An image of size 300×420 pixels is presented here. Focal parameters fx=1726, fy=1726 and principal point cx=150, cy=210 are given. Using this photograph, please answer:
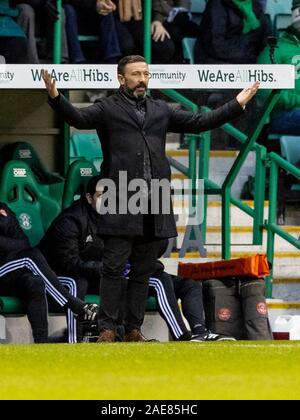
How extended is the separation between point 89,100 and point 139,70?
4.59 metres

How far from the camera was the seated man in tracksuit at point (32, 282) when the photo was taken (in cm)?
1268

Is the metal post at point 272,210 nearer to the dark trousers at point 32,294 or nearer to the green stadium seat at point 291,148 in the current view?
the green stadium seat at point 291,148

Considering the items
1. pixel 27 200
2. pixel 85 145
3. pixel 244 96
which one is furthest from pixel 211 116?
pixel 85 145

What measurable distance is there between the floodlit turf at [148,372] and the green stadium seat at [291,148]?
5.42 metres

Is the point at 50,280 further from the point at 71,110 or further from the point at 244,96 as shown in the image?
the point at 244,96

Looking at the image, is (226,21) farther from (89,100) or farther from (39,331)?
(39,331)

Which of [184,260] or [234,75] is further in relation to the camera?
[184,260]

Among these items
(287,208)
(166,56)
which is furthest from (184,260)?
(166,56)

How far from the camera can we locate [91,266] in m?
13.1

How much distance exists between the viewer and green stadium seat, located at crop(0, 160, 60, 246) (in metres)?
13.9

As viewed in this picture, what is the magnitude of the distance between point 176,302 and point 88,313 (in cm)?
76

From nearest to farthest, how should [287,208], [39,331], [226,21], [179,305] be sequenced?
[39,331], [179,305], [287,208], [226,21]

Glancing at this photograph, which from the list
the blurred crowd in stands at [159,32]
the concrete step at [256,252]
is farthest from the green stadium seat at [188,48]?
the concrete step at [256,252]

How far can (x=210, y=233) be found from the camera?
1483 cm
